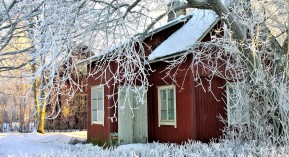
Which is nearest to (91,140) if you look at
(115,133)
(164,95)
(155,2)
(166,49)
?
(115,133)

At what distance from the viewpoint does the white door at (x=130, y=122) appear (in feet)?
45.2

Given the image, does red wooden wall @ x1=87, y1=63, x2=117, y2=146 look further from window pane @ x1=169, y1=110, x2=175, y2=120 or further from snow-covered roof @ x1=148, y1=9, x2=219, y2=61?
snow-covered roof @ x1=148, y1=9, x2=219, y2=61

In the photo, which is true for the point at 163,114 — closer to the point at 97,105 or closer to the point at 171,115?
the point at 171,115

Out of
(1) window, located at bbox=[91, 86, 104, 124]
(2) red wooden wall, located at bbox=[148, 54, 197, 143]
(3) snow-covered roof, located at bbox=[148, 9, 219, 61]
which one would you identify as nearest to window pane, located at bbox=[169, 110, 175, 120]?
(2) red wooden wall, located at bbox=[148, 54, 197, 143]

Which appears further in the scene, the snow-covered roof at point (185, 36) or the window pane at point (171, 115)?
the window pane at point (171, 115)

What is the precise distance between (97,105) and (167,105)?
328 centimetres

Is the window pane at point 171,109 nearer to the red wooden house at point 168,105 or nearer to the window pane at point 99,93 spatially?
the red wooden house at point 168,105

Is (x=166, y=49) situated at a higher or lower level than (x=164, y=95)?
higher

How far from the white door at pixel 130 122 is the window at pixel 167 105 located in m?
0.71

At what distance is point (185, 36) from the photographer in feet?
45.3

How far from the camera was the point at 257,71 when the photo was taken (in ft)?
25.1

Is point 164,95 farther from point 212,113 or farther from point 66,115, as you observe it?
point 66,115

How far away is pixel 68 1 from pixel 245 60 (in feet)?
13.7

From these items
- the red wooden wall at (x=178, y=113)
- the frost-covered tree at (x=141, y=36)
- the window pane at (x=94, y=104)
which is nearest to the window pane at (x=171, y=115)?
the red wooden wall at (x=178, y=113)
